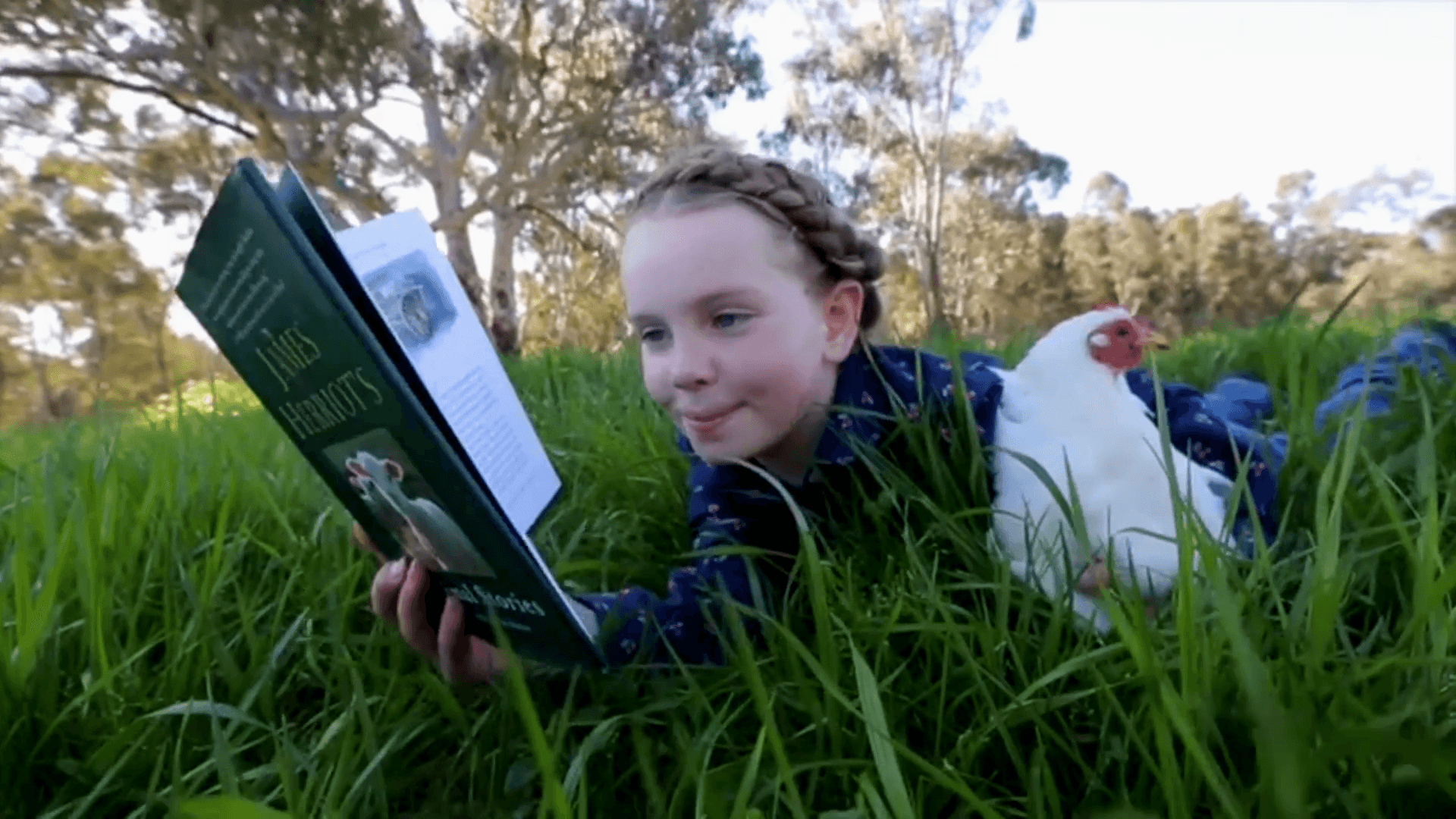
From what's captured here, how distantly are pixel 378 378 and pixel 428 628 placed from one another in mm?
391

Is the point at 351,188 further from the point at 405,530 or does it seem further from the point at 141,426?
the point at 405,530

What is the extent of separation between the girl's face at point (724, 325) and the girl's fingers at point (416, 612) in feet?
1.07

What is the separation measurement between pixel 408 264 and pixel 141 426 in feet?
5.95

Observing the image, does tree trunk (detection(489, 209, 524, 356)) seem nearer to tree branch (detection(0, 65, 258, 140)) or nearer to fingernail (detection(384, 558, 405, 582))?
tree branch (detection(0, 65, 258, 140))

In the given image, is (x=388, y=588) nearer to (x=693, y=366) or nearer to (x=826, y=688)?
(x=693, y=366)

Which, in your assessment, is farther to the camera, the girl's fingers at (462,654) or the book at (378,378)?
the girl's fingers at (462,654)

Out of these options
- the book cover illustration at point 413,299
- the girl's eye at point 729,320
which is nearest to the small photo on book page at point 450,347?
the book cover illustration at point 413,299

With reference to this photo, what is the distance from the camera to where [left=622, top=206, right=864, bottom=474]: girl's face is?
936 mm

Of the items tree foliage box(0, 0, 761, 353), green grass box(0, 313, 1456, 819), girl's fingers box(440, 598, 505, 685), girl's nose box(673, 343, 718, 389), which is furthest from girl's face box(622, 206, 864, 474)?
tree foliage box(0, 0, 761, 353)

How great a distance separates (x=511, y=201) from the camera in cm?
1164

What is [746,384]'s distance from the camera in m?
0.95

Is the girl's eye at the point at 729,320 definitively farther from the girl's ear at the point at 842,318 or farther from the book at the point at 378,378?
the book at the point at 378,378

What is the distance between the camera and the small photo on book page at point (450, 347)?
0.68 meters

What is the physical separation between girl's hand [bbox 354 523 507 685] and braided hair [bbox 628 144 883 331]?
0.49 metres
